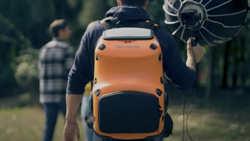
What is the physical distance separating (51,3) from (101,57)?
1276 centimetres

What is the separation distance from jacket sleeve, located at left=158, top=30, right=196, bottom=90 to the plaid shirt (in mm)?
3202

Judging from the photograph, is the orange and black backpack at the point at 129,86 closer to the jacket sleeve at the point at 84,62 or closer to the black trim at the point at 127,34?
the black trim at the point at 127,34

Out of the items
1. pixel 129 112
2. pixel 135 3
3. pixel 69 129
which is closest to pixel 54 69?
pixel 69 129

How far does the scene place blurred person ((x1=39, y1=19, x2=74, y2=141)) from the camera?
5758mm

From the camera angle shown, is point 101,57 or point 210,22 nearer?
point 101,57

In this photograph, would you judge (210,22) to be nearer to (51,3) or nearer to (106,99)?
(106,99)

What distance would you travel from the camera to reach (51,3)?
584 inches

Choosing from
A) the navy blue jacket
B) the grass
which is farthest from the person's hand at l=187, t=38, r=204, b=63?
the grass

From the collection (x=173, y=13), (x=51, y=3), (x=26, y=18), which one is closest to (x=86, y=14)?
(x=51, y=3)

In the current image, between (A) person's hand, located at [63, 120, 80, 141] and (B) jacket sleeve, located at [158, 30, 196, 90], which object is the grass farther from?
(B) jacket sleeve, located at [158, 30, 196, 90]

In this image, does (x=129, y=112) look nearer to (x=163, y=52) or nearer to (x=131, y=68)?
(x=131, y=68)

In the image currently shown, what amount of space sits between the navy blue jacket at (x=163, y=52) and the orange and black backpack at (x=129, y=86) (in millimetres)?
130

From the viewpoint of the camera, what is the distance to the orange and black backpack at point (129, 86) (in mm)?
2402

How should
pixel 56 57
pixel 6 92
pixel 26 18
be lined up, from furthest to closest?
pixel 6 92
pixel 26 18
pixel 56 57
